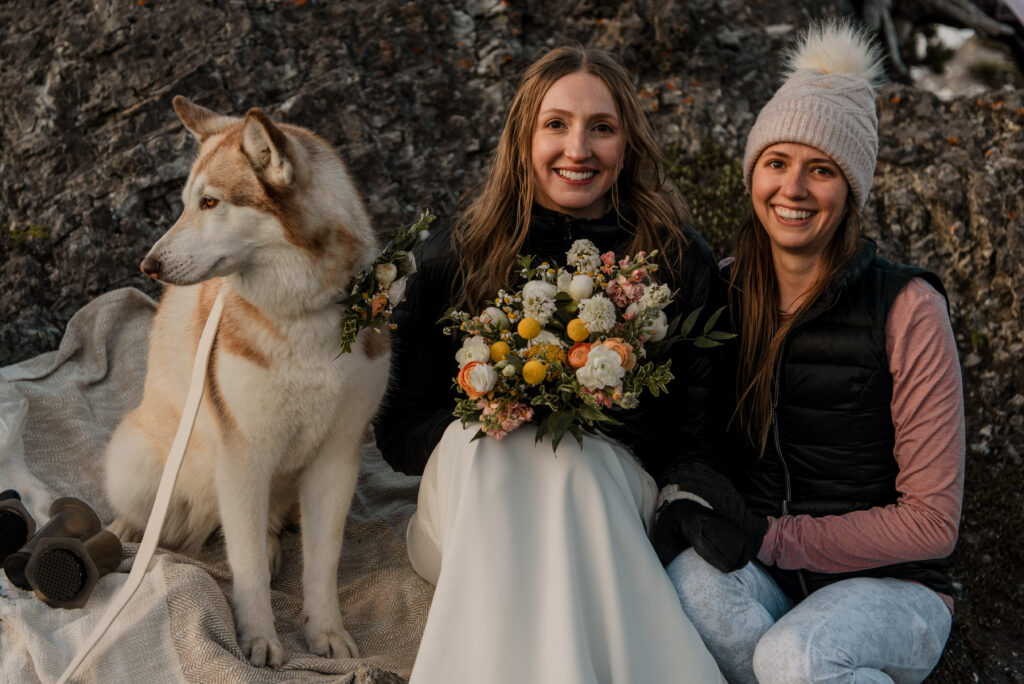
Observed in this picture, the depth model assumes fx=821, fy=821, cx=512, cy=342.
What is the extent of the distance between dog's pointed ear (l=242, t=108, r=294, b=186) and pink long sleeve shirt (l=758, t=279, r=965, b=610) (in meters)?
1.76

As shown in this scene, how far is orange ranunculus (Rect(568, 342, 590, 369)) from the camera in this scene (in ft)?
6.91

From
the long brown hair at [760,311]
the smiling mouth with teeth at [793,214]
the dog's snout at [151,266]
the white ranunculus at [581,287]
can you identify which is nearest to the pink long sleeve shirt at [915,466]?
the long brown hair at [760,311]

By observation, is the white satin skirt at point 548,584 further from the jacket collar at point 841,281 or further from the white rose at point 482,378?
the jacket collar at point 841,281

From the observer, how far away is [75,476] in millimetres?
3352

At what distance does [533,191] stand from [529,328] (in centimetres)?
72

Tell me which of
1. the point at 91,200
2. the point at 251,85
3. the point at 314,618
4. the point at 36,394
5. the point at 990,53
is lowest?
the point at 314,618

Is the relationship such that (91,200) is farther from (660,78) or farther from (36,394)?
(660,78)

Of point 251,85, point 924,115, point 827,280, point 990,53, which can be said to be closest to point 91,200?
point 251,85

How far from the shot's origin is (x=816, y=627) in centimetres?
208

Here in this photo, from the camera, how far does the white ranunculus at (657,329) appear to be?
2250 mm

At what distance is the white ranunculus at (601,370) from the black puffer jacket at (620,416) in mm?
568

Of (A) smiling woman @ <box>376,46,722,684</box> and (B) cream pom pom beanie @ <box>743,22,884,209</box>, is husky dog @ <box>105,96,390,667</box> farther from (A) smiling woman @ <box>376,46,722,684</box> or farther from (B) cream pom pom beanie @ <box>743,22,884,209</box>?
(B) cream pom pom beanie @ <box>743,22,884,209</box>

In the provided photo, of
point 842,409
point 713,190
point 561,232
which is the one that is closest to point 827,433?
point 842,409

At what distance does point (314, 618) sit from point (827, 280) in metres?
1.89
